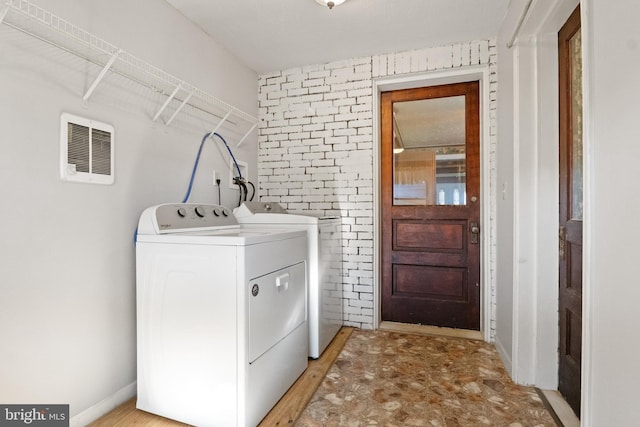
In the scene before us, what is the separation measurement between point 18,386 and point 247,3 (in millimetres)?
2323

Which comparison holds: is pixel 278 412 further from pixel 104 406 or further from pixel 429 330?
pixel 429 330

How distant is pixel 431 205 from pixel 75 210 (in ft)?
8.38

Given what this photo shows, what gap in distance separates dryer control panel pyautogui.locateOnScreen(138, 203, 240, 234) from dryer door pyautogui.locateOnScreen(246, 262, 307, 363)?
585 mm

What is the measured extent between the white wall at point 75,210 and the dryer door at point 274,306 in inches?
31.1

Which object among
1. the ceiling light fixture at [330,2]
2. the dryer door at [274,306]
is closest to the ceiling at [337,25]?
the ceiling light fixture at [330,2]

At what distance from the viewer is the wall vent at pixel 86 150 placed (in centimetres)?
148

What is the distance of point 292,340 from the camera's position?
6.38ft

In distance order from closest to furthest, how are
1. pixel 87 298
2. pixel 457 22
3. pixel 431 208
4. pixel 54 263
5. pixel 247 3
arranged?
pixel 54 263, pixel 87 298, pixel 247 3, pixel 457 22, pixel 431 208

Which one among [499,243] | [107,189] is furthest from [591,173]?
[107,189]

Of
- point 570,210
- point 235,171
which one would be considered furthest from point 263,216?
point 570,210

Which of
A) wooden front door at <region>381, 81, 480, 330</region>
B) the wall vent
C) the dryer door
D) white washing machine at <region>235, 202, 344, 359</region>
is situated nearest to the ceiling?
wooden front door at <region>381, 81, 480, 330</region>

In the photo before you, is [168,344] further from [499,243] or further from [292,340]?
[499,243]

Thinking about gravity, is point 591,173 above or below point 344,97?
below

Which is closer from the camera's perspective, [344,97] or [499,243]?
[499,243]
